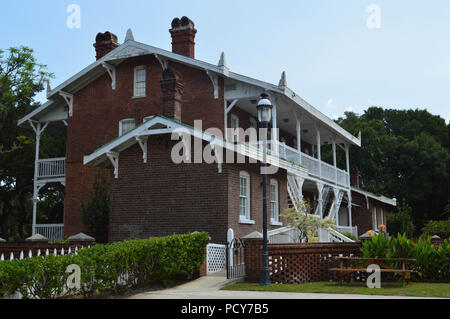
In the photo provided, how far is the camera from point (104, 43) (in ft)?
93.8

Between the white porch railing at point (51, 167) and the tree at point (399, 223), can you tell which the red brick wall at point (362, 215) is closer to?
the tree at point (399, 223)

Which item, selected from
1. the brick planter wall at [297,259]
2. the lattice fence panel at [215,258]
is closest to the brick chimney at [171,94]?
the lattice fence panel at [215,258]

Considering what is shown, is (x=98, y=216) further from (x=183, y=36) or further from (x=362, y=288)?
(x=362, y=288)

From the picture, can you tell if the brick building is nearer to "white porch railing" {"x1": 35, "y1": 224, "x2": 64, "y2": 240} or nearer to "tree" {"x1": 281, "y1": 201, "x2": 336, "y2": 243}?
"white porch railing" {"x1": 35, "y1": 224, "x2": 64, "y2": 240}

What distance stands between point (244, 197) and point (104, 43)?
46.8ft

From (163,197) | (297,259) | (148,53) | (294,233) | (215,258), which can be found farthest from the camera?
(148,53)

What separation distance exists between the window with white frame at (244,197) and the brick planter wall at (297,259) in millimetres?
4063

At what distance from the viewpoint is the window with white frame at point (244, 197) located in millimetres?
18656

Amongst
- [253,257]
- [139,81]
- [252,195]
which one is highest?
[139,81]

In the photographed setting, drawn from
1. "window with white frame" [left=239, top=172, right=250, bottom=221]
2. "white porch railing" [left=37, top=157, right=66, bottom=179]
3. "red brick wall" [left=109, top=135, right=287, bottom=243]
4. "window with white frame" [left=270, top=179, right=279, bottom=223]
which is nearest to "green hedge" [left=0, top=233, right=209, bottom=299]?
"red brick wall" [left=109, top=135, right=287, bottom=243]

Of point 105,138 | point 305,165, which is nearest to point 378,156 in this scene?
point 305,165

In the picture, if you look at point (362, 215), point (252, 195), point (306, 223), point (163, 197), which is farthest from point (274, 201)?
point (362, 215)

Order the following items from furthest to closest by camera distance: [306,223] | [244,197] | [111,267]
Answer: [244,197]
[306,223]
[111,267]
